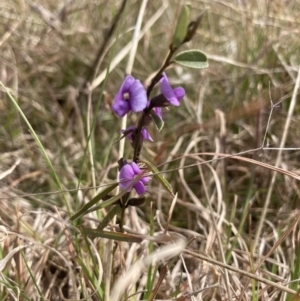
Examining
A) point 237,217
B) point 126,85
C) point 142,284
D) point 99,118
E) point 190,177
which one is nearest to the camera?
point 126,85

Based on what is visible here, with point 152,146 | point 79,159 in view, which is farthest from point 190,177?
point 79,159

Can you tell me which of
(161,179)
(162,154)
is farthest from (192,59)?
(162,154)

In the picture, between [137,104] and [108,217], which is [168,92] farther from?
[108,217]

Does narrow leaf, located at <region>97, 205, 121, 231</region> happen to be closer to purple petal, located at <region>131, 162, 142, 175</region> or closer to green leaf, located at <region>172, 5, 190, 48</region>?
purple petal, located at <region>131, 162, 142, 175</region>

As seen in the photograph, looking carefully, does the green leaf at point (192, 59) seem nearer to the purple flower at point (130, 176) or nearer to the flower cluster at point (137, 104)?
the flower cluster at point (137, 104)


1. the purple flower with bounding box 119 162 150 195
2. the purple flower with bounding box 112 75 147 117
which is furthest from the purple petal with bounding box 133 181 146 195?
the purple flower with bounding box 112 75 147 117

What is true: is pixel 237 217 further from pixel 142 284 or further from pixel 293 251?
pixel 142 284

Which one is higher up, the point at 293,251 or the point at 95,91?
the point at 95,91
